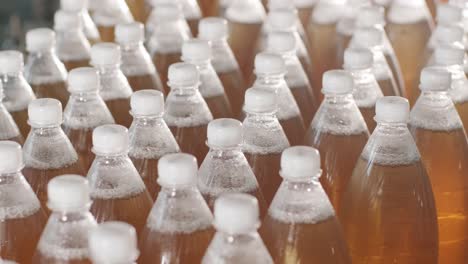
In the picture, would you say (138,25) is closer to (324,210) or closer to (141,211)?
(141,211)

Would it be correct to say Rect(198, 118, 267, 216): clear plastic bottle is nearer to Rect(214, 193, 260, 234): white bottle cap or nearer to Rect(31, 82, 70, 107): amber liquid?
Rect(214, 193, 260, 234): white bottle cap

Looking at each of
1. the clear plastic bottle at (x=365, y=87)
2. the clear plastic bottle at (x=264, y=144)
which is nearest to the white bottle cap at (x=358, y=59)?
the clear plastic bottle at (x=365, y=87)

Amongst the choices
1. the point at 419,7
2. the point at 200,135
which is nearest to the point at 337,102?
the point at 200,135

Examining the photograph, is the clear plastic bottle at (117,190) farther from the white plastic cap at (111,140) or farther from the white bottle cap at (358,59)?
the white bottle cap at (358,59)

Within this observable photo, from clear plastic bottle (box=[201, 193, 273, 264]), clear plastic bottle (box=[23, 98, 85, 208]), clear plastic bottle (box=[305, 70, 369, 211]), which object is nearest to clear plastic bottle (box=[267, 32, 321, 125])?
clear plastic bottle (box=[305, 70, 369, 211])

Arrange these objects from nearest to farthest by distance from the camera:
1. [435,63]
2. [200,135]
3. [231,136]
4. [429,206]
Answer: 1. [231,136]
2. [429,206]
3. [200,135]
4. [435,63]

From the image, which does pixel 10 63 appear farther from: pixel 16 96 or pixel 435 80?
pixel 435 80
